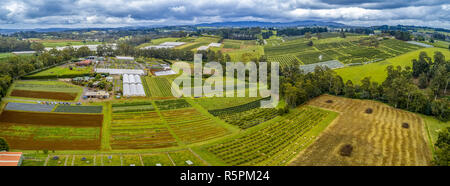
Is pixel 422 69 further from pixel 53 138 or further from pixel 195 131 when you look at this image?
pixel 53 138

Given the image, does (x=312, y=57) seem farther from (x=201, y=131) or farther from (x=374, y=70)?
(x=201, y=131)

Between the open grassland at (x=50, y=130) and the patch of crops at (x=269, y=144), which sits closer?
the patch of crops at (x=269, y=144)

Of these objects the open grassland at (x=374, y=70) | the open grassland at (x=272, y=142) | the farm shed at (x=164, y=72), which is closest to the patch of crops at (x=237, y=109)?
the open grassland at (x=272, y=142)

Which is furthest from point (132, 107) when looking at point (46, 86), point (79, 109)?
point (46, 86)

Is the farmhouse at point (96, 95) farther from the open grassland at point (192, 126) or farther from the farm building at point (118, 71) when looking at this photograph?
the farm building at point (118, 71)

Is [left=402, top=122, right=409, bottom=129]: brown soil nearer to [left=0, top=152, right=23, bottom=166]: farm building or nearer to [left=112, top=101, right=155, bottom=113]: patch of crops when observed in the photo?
[left=112, top=101, right=155, bottom=113]: patch of crops
